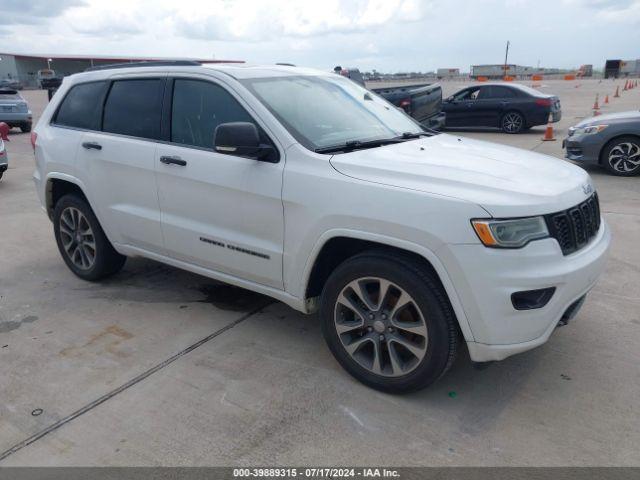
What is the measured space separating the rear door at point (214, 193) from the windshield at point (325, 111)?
21 cm

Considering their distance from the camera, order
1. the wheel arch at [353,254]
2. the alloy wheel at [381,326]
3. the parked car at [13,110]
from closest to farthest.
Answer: the wheel arch at [353,254] < the alloy wheel at [381,326] < the parked car at [13,110]

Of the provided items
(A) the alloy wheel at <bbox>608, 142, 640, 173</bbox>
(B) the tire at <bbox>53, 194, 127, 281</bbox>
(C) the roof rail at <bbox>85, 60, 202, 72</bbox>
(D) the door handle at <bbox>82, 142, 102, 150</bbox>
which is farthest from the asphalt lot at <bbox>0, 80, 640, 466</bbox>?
(A) the alloy wheel at <bbox>608, 142, 640, 173</bbox>

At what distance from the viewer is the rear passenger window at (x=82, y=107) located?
4617 mm

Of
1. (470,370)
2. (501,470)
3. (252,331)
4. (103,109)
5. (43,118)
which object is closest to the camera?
(501,470)

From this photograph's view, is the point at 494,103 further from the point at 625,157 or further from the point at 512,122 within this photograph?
the point at 625,157

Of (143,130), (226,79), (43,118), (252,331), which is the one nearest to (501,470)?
(252,331)

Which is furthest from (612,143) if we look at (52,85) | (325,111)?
(52,85)

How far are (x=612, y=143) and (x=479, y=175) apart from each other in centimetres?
740

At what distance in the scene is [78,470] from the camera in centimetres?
265

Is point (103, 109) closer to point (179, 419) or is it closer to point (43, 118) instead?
point (43, 118)

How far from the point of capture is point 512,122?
14961 mm

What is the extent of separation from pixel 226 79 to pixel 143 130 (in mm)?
885

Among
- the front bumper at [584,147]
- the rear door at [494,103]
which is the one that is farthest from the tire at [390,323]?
the rear door at [494,103]

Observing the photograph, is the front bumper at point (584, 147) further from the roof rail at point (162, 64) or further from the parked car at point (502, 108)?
the roof rail at point (162, 64)
